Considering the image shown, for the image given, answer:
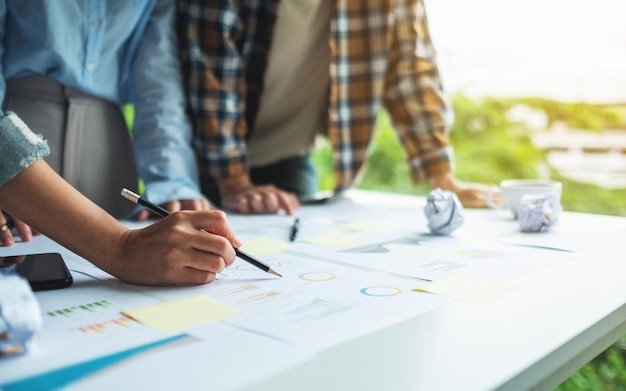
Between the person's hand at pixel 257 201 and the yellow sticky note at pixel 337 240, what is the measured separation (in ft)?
0.81

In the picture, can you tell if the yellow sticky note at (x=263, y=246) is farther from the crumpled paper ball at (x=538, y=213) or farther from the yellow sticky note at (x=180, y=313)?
the crumpled paper ball at (x=538, y=213)

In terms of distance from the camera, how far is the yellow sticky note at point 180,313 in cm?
56

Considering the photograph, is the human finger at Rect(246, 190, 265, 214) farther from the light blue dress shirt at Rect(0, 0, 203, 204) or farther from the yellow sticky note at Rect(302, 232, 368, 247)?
the yellow sticky note at Rect(302, 232, 368, 247)

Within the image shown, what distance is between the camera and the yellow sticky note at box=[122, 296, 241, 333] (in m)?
0.56

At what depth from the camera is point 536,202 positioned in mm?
1063

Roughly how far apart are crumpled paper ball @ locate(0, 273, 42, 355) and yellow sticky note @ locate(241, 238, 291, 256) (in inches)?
16.2

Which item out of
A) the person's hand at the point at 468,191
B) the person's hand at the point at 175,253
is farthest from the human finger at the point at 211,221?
the person's hand at the point at 468,191

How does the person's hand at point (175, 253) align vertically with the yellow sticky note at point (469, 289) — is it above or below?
above

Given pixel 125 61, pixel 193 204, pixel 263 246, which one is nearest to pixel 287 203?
pixel 193 204

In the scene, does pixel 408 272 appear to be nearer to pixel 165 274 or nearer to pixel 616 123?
pixel 165 274

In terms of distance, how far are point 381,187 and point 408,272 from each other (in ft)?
6.39

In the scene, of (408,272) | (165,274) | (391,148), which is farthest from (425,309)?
(391,148)

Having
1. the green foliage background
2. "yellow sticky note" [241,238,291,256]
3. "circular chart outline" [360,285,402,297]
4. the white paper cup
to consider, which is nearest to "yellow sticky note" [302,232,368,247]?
"yellow sticky note" [241,238,291,256]

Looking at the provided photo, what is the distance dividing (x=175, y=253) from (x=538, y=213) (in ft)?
2.15
